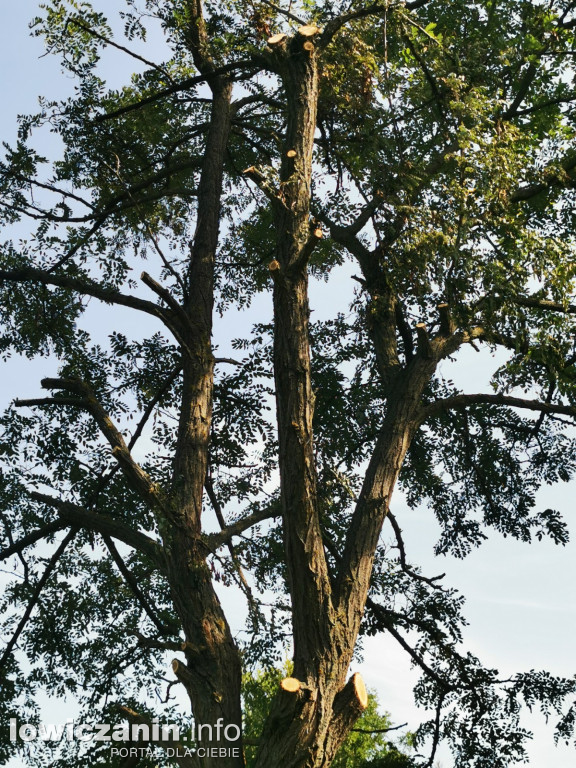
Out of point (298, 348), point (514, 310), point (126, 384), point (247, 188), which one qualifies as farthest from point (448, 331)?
point (247, 188)

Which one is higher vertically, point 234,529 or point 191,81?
point 191,81

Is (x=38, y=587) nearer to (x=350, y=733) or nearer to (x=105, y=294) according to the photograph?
(x=105, y=294)

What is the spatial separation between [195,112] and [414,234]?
676cm

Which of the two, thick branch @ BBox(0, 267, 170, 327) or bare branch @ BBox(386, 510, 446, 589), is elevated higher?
thick branch @ BBox(0, 267, 170, 327)

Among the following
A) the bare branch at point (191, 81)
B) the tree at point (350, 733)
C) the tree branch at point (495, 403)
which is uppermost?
the bare branch at point (191, 81)

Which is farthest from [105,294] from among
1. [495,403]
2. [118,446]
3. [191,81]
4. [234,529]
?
[495,403]

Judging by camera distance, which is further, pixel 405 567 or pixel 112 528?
pixel 405 567

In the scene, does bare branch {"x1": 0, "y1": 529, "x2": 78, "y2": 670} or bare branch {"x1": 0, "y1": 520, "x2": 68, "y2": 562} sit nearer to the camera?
bare branch {"x1": 0, "y1": 520, "x2": 68, "y2": 562}

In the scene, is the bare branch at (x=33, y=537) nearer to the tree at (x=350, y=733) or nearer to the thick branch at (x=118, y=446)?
the thick branch at (x=118, y=446)

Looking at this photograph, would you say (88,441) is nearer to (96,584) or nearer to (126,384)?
(126,384)

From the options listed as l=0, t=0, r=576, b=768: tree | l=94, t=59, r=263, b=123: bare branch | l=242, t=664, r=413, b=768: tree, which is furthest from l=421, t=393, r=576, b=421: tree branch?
l=242, t=664, r=413, b=768: tree

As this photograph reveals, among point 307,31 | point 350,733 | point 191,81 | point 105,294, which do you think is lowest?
point 350,733

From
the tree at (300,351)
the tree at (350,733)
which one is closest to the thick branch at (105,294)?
the tree at (300,351)

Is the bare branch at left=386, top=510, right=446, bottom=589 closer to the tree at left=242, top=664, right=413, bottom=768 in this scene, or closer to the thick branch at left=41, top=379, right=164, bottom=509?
the thick branch at left=41, top=379, right=164, bottom=509
